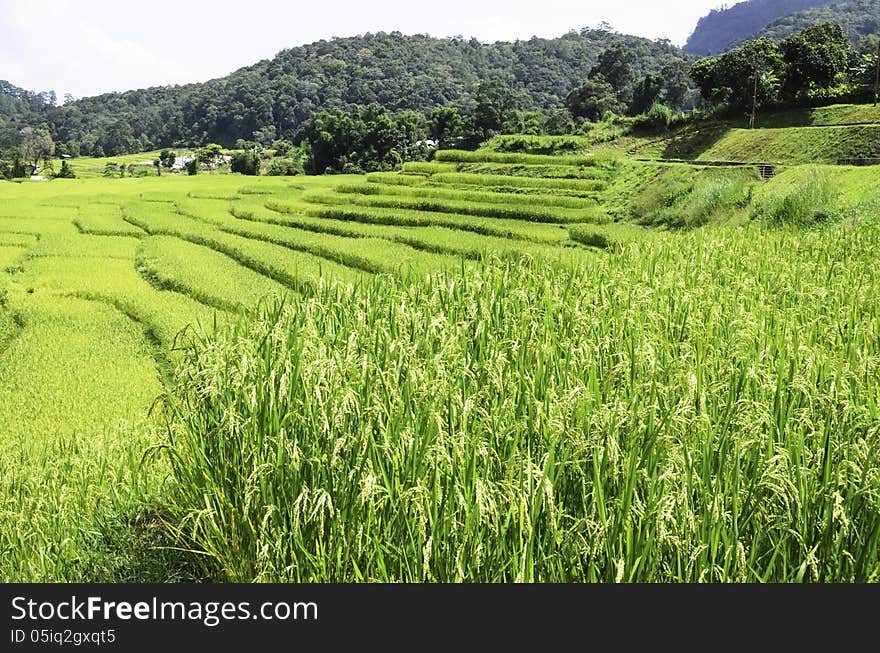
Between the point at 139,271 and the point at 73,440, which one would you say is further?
the point at 139,271

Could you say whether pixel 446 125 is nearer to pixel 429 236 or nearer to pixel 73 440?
pixel 429 236

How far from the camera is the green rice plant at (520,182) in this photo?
98.8 feet

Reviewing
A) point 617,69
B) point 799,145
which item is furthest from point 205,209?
point 617,69

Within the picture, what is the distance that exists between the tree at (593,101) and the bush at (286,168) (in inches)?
855

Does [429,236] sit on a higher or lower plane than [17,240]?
lower

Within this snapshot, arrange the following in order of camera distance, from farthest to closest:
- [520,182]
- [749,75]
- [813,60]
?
[749,75] < [813,60] < [520,182]

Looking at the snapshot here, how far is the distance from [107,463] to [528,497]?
12.6 feet

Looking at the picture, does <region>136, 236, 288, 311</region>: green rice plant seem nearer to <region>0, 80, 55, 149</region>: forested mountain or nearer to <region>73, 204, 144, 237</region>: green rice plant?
<region>73, 204, 144, 237</region>: green rice plant

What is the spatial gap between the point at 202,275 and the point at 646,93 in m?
46.9

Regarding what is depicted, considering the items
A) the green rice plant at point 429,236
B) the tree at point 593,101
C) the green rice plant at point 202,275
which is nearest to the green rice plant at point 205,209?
the green rice plant at point 429,236

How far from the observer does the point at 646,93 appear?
54.9 m

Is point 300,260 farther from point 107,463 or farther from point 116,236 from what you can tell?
point 107,463

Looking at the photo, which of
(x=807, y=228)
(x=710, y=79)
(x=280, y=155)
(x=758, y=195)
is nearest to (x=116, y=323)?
(x=807, y=228)

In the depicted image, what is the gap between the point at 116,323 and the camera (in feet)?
40.9
